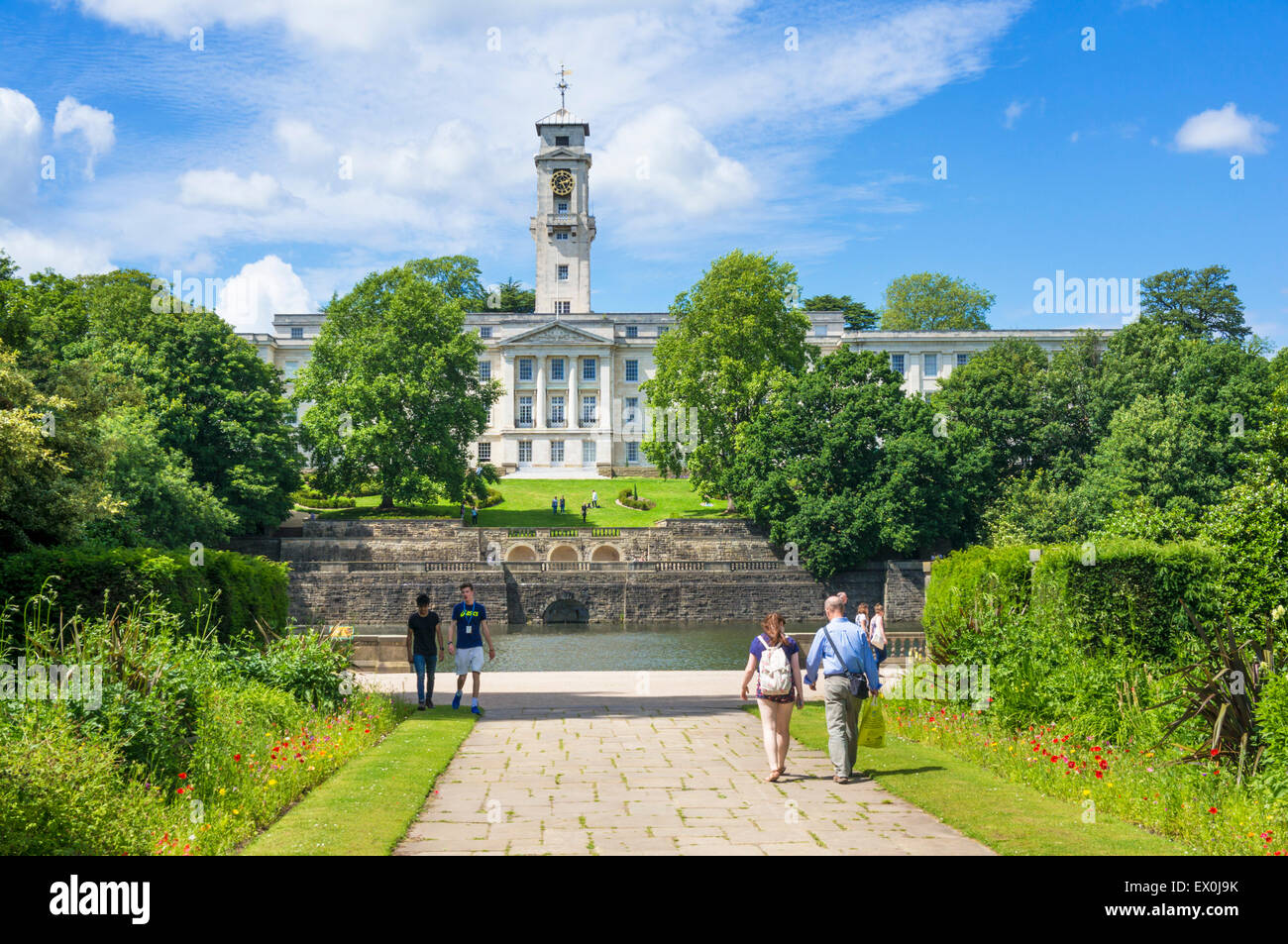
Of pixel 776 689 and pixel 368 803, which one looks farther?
pixel 776 689

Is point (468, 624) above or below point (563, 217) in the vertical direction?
below

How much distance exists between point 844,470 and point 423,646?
130 feet

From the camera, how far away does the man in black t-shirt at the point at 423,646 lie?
1741 cm

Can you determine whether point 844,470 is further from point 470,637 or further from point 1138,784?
point 1138,784

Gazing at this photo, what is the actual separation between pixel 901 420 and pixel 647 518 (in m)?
19.3

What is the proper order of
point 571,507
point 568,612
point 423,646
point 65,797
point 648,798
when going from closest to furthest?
point 65,797
point 648,798
point 423,646
point 568,612
point 571,507

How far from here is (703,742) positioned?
1427 centimetres

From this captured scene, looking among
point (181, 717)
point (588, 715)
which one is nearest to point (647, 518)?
point (588, 715)

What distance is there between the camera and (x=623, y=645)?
42.3 m

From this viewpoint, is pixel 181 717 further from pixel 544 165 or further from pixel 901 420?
pixel 544 165

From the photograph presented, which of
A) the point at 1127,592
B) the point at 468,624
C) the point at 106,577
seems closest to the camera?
the point at 106,577

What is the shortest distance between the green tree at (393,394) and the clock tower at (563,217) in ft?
114

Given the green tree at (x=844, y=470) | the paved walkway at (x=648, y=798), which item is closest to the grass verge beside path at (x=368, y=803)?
the paved walkway at (x=648, y=798)

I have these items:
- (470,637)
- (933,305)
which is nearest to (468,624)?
(470,637)
